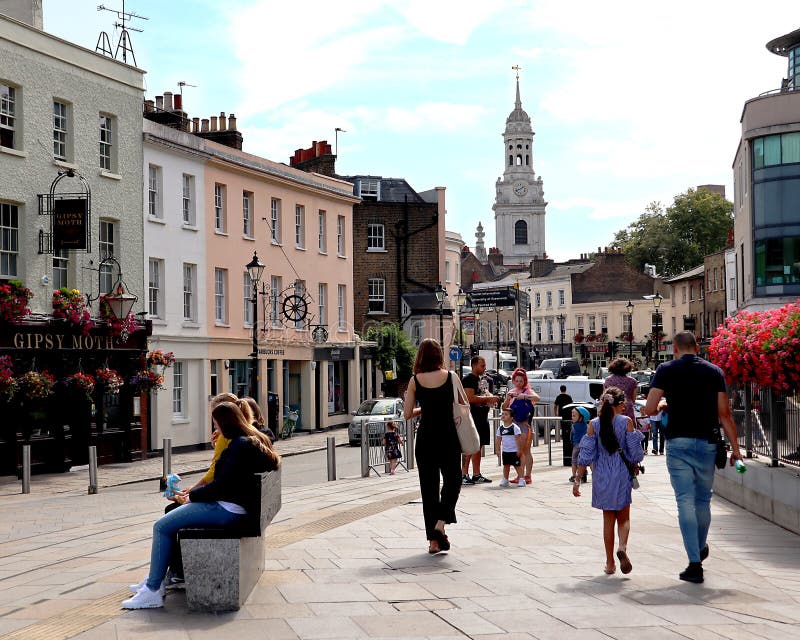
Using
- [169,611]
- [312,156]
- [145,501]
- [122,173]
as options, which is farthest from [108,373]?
[312,156]

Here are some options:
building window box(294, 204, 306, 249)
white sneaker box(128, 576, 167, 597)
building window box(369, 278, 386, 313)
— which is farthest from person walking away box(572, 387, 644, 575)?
building window box(369, 278, 386, 313)

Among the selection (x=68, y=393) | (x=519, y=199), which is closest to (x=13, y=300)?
(x=68, y=393)

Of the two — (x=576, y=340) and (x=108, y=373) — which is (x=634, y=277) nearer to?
(x=576, y=340)

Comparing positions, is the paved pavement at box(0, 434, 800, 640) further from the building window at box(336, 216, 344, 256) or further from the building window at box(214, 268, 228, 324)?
the building window at box(336, 216, 344, 256)

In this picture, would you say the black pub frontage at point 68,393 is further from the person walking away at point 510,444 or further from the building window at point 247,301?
the person walking away at point 510,444

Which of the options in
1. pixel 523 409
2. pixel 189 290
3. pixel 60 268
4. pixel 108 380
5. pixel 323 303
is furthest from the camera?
pixel 323 303

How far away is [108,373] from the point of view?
27844mm

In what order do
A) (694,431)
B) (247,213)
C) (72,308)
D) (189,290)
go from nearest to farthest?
(694,431)
(72,308)
(189,290)
(247,213)

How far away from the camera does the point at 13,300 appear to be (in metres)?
24.8

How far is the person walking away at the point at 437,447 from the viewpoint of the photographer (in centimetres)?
999

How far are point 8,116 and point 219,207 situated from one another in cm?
1105

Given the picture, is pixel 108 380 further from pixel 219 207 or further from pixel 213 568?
pixel 213 568

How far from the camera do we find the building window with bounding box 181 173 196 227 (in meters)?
35.3

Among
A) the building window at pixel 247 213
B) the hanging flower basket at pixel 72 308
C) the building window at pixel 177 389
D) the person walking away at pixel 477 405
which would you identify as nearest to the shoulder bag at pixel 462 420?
the person walking away at pixel 477 405
